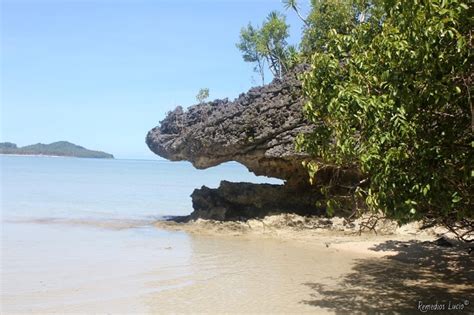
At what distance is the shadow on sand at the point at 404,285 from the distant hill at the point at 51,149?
148 meters

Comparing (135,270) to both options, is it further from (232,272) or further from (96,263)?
(232,272)

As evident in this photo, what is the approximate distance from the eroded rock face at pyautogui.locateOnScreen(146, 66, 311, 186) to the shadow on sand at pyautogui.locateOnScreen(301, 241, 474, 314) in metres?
5.28

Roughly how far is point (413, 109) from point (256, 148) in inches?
442

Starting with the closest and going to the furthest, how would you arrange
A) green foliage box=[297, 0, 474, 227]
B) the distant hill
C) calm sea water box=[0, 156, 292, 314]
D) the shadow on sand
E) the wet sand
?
green foliage box=[297, 0, 474, 227] → the shadow on sand → the wet sand → calm sea water box=[0, 156, 292, 314] → the distant hill

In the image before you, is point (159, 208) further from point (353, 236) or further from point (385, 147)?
point (385, 147)

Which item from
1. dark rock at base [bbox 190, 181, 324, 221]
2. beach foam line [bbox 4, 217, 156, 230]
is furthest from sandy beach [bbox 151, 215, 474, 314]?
beach foam line [bbox 4, 217, 156, 230]

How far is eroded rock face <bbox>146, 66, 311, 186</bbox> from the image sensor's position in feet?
51.9

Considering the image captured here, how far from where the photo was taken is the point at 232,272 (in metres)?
A: 9.93

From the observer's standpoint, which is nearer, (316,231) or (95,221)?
(316,231)

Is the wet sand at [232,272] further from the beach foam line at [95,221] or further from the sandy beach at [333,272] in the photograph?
the beach foam line at [95,221]

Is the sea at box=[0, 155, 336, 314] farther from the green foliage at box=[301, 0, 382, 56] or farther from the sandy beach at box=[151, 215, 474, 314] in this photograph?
the green foliage at box=[301, 0, 382, 56]

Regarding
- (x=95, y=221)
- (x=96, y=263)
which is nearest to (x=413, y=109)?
(x=96, y=263)

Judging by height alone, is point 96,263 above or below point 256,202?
below

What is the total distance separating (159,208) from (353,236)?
14425mm
